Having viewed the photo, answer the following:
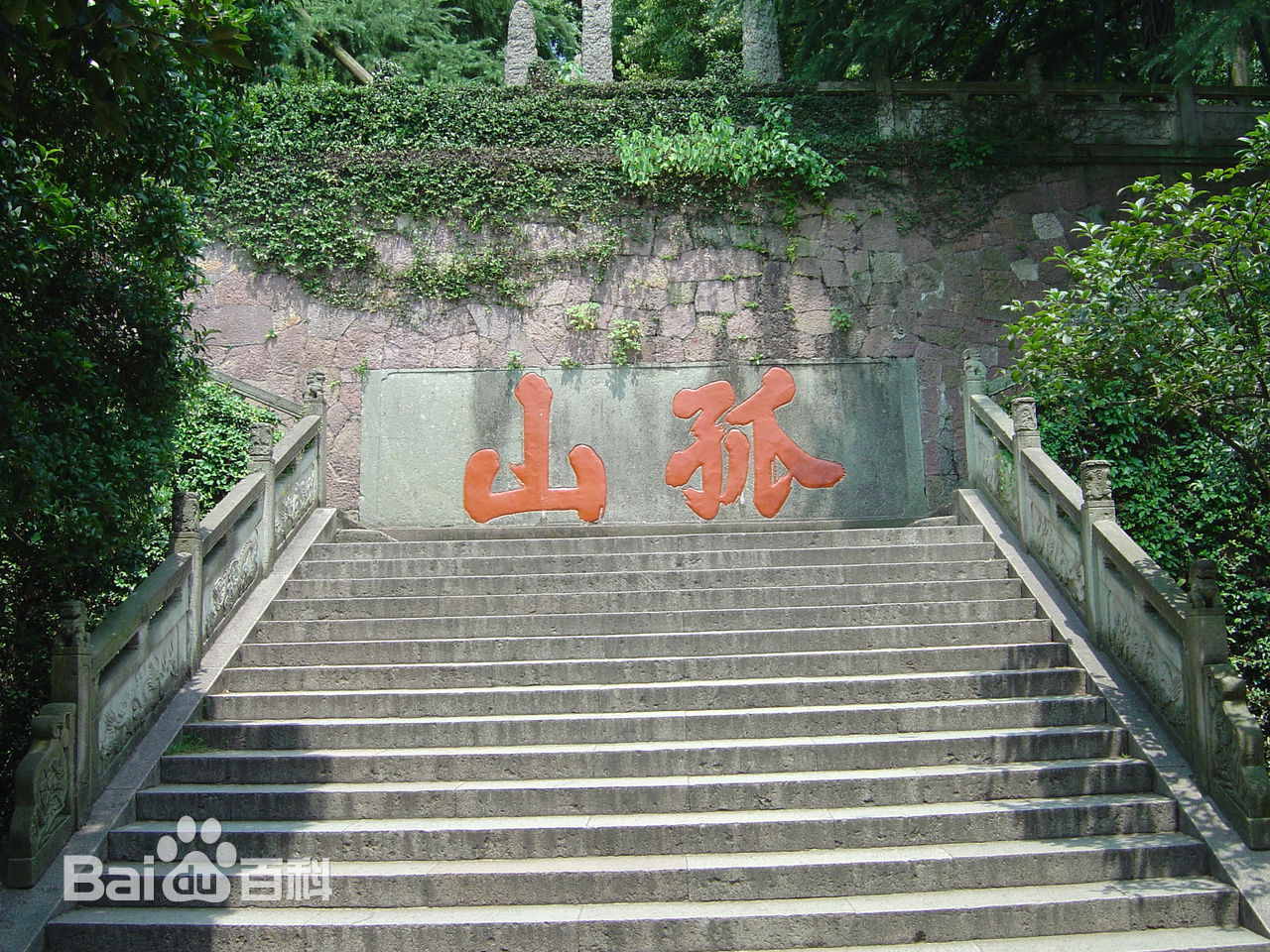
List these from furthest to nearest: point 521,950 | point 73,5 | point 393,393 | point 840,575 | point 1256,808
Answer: point 393,393 < point 840,575 < point 1256,808 < point 521,950 < point 73,5

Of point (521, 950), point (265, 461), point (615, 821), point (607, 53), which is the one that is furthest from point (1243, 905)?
point (607, 53)

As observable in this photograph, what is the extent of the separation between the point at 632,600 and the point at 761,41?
7.66m

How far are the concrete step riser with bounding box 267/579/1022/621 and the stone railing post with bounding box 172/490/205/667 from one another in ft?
2.30

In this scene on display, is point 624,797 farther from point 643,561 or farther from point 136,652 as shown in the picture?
point 136,652

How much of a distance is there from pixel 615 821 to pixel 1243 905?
2.91 meters

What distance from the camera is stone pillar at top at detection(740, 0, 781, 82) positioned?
1218 cm

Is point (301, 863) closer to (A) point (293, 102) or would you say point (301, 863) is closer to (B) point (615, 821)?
(B) point (615, 821)

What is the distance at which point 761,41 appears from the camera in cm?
1225

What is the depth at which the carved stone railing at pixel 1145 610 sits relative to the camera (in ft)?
17.3

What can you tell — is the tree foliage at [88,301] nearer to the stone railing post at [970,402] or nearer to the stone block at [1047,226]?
the stone railing post at [970,402]

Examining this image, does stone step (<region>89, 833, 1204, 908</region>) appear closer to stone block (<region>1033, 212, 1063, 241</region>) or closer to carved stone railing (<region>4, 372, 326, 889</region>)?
carved stone railing (<region>4, 372, 326, 889</region>)

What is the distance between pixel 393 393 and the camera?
435 inches

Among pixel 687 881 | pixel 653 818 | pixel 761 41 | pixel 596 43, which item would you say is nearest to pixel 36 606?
pixel 653 818

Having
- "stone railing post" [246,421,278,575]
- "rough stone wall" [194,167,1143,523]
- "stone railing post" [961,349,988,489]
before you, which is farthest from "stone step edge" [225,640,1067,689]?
"rough stone wall" [194,167,1143,523]
